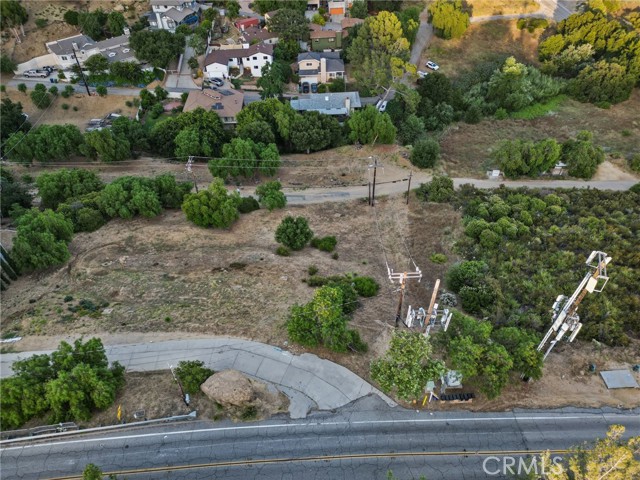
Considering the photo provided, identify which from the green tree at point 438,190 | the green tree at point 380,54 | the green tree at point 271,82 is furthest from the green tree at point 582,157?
the green tree at point 271,82

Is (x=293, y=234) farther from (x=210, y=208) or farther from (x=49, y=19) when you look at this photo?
(x=49, y=19)

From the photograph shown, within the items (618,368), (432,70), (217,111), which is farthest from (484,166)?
(217,111)

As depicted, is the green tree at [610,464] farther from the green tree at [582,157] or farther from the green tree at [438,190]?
the green tree at [582,157]

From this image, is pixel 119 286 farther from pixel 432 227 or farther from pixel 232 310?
pixel 432 227

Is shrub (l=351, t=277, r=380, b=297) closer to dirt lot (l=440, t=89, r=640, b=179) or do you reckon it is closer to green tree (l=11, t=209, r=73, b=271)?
dirt lot (l=440, t=89, r=640, b=179)

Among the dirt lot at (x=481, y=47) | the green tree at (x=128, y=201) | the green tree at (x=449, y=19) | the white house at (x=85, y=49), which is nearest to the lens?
the green tree at (x=128, y=201)

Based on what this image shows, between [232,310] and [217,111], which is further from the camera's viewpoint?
[217,111]

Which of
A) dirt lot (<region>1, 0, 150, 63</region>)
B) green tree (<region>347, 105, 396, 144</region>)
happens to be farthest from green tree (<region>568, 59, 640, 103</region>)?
dirt lot (<region>1, 0, 150, 63</region>)
